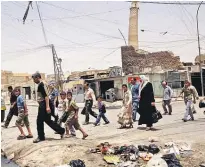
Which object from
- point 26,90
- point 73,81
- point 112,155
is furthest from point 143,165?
point 26,90

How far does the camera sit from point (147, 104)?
9773 millimetres

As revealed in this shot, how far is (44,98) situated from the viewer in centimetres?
812

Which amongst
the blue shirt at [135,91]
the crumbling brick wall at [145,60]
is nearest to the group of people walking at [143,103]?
the blue shirt at [135,91]

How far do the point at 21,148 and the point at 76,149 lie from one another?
167 centimetres

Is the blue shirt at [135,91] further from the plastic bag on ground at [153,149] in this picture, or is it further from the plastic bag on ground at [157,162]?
the plastic bag on ground at [157,162]

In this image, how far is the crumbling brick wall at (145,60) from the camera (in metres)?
37.4

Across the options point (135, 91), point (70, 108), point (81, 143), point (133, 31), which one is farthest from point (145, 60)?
point (81, 143)

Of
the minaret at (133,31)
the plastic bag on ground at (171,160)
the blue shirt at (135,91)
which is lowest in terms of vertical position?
the plastic bag on ground at (171,160)

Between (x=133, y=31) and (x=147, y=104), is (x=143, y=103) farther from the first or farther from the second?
(x=133, y=31)

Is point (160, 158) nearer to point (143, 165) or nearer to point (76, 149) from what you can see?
point (143, 165)

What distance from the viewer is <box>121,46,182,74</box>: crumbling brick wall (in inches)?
1471

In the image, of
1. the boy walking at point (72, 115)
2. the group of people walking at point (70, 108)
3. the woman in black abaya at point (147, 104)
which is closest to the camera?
the group of people walking at point (70, 108)

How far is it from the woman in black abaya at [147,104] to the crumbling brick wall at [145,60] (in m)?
27.6

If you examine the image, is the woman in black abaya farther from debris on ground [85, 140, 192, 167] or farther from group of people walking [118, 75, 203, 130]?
debris on ground [85, 140, 192, 167]
